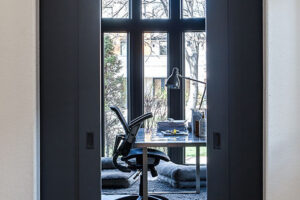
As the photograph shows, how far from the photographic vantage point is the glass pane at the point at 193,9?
→ 12.1 ft

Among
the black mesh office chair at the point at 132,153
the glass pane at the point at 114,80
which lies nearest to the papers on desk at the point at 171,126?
the black mesh office chair at the point at 132,153

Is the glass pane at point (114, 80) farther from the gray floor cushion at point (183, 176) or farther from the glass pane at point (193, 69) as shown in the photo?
the gray floor cushion at point (183, 176)
